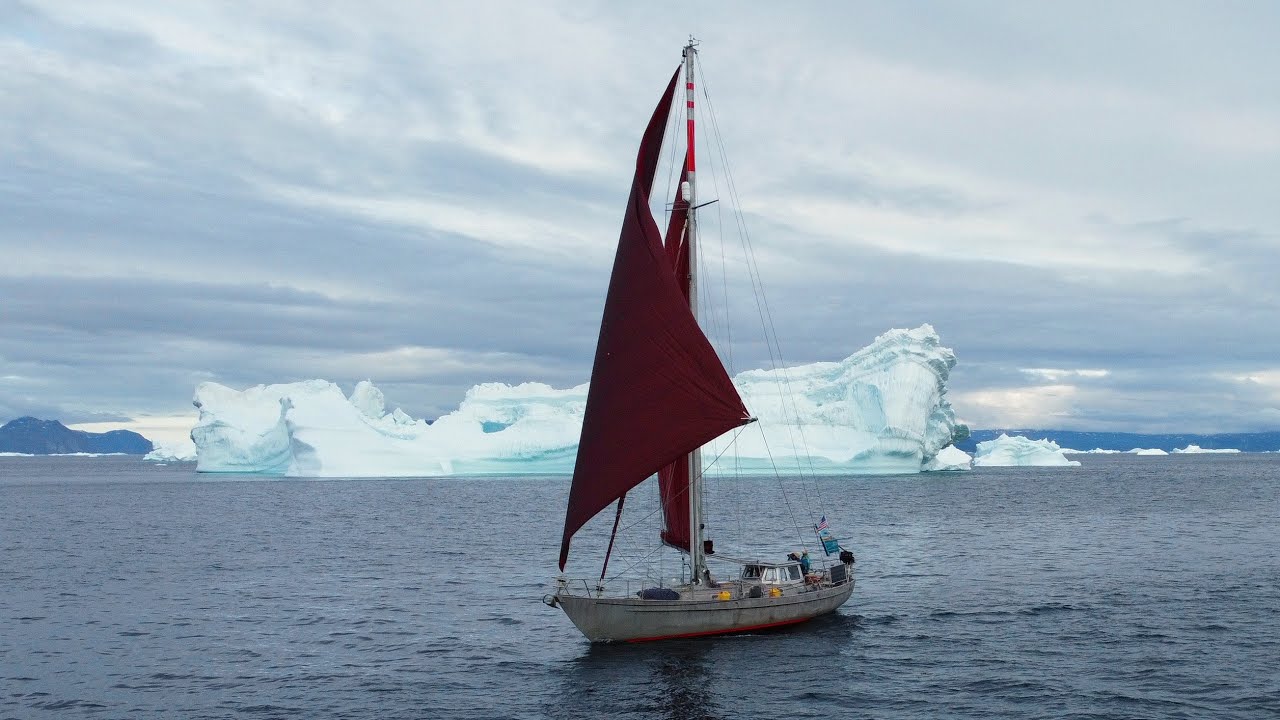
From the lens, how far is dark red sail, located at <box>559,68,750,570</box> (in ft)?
84.9

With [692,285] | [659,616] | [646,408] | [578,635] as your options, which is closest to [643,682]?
[659,616]

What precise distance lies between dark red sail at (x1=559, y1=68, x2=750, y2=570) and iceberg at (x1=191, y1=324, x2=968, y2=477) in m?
66.1

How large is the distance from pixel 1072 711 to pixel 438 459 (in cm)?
8968

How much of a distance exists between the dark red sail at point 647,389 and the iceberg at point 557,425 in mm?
66116

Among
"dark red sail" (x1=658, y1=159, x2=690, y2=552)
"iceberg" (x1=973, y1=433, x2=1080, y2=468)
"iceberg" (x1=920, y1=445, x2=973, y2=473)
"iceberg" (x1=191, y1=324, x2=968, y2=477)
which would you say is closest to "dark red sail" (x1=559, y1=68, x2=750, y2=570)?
"dark red sail" (x1=658, y1=159, x2=690, y2=552)

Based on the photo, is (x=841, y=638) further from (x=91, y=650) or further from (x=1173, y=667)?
(x=91, y=650)

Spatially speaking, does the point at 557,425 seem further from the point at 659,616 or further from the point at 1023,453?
the point at 1023,453

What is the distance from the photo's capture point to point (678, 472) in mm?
29688

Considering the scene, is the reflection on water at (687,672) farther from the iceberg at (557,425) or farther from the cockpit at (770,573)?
the iceberg at (557,425)

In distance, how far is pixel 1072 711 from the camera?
20859 millimetres

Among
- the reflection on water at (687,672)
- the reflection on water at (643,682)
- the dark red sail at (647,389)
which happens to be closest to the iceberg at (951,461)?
the reflection on water at (687,672)

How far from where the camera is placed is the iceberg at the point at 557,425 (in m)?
92.5

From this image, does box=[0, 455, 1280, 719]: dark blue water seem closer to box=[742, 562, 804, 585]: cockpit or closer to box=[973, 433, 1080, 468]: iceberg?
box=[742, 562, 804, 585]: cockpit

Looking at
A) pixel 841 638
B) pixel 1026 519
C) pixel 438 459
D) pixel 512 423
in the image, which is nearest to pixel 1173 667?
pixel 841 638
